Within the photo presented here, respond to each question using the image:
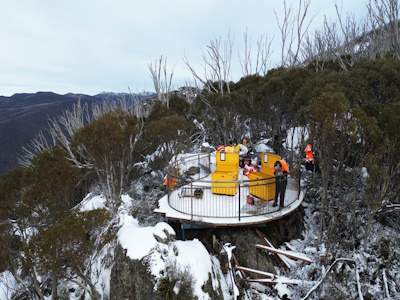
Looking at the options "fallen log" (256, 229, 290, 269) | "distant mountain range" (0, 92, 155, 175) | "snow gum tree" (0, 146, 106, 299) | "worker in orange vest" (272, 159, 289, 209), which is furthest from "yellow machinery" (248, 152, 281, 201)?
"distant mountain range" (0, 92, 155, 175)

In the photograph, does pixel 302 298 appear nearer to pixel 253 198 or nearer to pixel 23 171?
pixel 253 198

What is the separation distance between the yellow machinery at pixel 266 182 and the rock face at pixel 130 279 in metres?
4.56

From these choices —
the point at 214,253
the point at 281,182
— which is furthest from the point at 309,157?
the point at 214,253

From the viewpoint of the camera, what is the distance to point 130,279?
24.3 feet

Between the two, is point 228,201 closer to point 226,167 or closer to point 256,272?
point 226,167

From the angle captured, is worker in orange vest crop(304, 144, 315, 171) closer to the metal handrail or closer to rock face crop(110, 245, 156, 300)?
the metal handrail

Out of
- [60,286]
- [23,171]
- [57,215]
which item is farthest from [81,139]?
[60,286]

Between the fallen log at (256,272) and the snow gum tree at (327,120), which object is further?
the fallen log at (256,272)

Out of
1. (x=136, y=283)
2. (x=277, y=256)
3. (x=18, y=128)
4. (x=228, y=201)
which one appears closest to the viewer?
(x=136, y=283)

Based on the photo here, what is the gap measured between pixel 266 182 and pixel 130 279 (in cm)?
587

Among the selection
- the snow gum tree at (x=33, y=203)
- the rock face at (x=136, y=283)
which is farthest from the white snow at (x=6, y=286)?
the rock face at (x=136, y=283)

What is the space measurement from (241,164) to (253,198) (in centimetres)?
488

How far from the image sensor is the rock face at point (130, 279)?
7050mm

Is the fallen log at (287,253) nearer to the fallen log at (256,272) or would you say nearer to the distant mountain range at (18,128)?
the fallen log at (256,272)
